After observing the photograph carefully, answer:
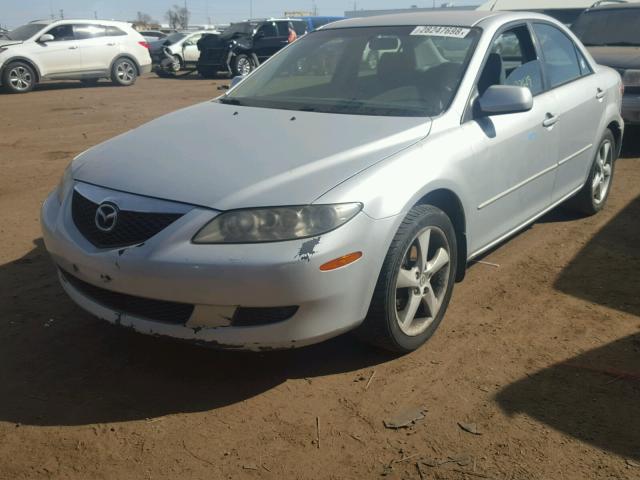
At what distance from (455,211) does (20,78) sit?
1426 cm

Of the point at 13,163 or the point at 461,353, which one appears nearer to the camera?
the point at 461,353

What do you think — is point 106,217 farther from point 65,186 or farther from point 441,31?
point 441,31

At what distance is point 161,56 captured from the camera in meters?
21.4

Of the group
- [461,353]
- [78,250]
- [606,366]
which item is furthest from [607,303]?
[78,250]

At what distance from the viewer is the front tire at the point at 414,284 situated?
3018 mm

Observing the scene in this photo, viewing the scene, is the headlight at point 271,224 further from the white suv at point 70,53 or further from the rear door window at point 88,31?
the rear door window at point 88,31

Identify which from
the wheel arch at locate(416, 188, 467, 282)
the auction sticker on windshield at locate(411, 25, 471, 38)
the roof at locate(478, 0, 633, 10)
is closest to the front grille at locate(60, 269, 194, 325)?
the wheel arch at locate(416, 188, 467, 282)

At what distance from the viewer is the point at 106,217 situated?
2.96 meters

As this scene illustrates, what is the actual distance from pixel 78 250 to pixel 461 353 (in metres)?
1.87

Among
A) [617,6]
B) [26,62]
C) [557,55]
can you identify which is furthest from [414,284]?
[26,62]

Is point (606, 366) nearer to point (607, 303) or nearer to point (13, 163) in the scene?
point (607, 303)

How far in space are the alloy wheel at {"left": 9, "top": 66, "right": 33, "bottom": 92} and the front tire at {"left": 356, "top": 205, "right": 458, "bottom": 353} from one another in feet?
46.7

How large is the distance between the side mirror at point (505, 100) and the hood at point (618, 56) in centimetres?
501

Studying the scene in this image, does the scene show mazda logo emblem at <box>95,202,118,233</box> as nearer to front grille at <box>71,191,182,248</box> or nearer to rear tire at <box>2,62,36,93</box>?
front grille at <box>71,191,182,248</box>
